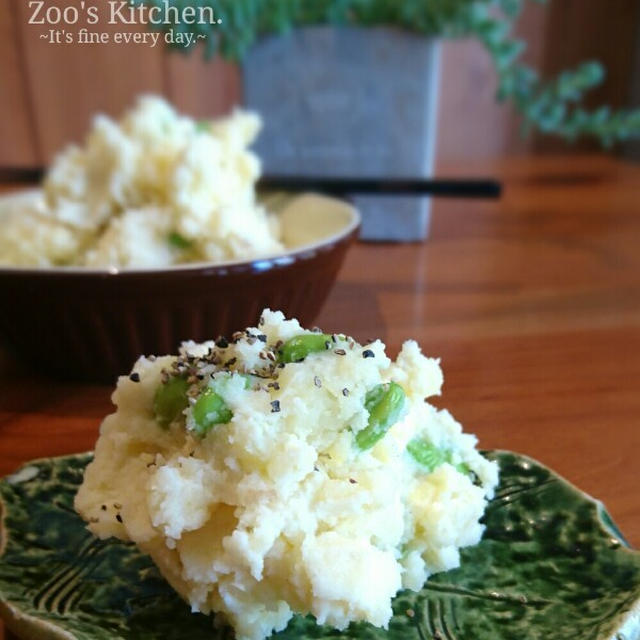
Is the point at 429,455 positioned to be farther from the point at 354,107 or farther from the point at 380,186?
the point at 354,107

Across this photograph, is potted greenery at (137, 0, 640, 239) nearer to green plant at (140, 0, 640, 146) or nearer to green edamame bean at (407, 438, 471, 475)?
green plant at (140, 0, 640, 146)

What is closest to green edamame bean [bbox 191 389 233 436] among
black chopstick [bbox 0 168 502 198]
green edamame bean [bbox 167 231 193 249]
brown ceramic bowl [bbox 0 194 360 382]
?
brown ceramic bowl [bbox 0 194 360 382]

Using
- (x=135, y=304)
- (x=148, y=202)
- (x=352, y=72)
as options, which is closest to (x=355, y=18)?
(x=352, y=72)

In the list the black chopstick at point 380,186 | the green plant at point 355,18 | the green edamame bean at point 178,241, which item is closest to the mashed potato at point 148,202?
the green edamame bean at point 178,241

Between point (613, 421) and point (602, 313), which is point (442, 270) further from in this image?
point (613, 421)

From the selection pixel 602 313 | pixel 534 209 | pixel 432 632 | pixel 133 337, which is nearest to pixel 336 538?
pixel 432 632

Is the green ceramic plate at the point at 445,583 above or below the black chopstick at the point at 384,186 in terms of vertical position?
below

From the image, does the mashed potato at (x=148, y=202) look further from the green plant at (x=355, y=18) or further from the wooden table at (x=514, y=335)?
the green plant at (x=355, y=18)
